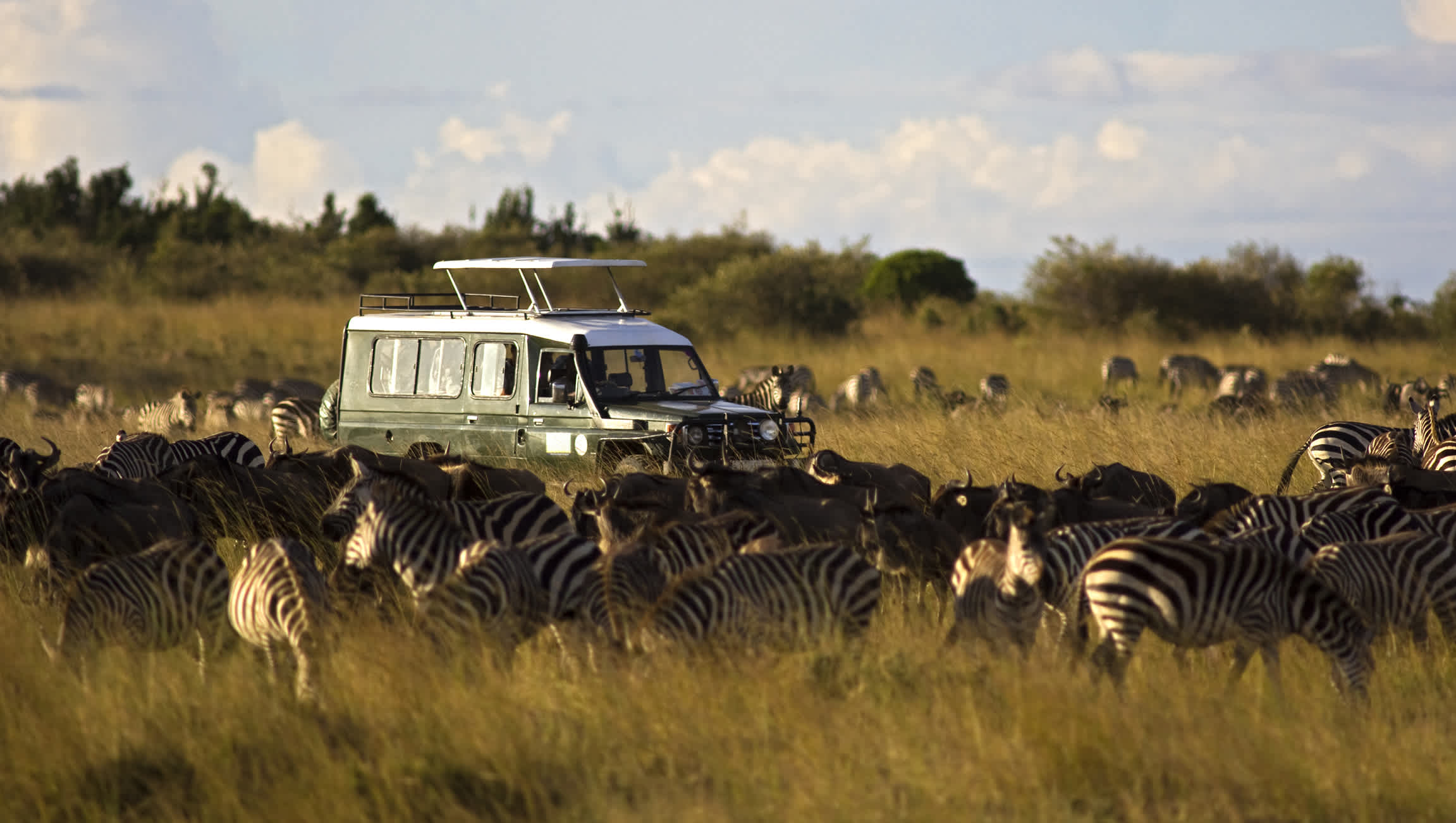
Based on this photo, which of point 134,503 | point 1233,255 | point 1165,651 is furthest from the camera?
point 1233,255

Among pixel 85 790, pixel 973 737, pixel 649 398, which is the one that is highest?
pixel 649 398

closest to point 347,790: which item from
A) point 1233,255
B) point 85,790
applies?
point 85,790

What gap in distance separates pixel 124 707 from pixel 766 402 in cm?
1270

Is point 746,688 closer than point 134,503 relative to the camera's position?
Yes

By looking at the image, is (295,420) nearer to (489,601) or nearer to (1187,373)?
(489,601)

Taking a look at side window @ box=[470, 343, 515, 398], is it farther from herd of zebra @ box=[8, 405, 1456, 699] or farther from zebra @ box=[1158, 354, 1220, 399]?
zebra @ box=[1158, 354, 1220, 399]

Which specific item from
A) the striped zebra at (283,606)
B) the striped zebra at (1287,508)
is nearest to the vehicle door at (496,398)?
the striped zebra at (283,606)

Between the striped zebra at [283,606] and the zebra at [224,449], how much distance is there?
6.38 m

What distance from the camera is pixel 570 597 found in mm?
8289

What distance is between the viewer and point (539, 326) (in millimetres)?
15180

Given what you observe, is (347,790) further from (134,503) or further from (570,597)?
(134,503)

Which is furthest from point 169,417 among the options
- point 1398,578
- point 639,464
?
point 1398,578

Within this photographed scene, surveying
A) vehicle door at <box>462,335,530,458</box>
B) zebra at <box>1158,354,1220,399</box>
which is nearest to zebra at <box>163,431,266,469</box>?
vehicle door at <box>462,335,530,458</box>

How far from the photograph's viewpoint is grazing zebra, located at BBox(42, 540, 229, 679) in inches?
330
